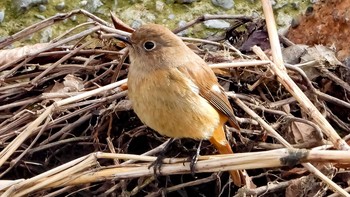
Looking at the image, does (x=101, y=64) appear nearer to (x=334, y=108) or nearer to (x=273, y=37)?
(x=273, y=37)

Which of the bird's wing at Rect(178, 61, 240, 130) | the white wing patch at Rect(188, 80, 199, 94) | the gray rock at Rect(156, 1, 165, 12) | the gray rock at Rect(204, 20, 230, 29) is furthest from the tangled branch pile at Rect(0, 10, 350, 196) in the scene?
the gray rock at Rect(156, 1, 165, 12)

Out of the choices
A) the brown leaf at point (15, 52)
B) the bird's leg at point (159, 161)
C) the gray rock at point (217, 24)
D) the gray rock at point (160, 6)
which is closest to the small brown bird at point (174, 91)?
the bird's leg at point (159, 161)

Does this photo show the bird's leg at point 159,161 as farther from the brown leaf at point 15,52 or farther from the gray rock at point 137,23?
the gray rock at point 137,23

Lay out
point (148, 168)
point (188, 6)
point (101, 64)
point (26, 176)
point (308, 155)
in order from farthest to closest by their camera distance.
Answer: point (188, 6) → point (101, 64) → point (26, 176) → point (148, 168) → point (308, 155)

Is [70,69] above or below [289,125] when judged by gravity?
above

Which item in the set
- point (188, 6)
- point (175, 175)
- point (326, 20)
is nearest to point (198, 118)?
point (175, 175)

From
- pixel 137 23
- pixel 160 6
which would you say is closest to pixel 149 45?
pixel 137 23

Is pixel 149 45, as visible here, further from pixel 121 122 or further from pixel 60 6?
pixel 60 6
